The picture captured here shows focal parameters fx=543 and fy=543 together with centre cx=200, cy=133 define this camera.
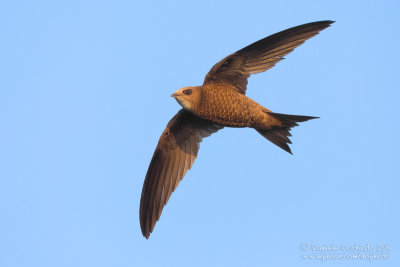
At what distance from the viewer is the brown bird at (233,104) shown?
20.9ft

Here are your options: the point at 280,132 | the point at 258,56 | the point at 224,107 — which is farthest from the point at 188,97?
the point at 280,132

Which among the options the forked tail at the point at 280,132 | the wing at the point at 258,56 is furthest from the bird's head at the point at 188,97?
the forked tail at the point at 280,132

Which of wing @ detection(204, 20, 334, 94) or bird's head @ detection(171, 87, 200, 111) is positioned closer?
bird's head @ detection(171, 87, 200, 111)

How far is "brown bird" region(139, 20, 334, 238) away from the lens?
20.9ft

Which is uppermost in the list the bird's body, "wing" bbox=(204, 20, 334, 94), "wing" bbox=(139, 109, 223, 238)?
"wing" bbox=(204, 20, 334, 94)

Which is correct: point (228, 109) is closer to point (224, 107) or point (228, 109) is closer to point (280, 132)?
point (224, 107)

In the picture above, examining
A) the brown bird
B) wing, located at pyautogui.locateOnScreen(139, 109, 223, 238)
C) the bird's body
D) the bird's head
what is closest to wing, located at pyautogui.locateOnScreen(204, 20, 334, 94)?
the brown bird

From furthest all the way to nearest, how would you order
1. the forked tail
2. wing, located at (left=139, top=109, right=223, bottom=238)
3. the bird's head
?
wing, located at (left=139, top=109, right=223, bottom=238) → the forked tail → the bird's head

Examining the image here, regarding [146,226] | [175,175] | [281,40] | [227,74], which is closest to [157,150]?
[175,175]

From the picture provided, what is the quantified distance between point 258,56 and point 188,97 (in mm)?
1033

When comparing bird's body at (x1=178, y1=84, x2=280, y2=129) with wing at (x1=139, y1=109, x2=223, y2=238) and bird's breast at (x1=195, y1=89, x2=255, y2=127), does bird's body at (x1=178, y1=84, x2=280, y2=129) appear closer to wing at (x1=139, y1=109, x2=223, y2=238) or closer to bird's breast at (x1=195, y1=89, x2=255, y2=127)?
bird's breast at (x1=195, y1=89, x2=255, y2=127)

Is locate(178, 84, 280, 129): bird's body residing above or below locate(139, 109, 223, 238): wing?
above

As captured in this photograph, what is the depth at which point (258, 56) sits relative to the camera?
662 cm

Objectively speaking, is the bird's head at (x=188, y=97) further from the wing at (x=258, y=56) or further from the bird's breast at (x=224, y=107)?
the wing at (x=258, y=56)
